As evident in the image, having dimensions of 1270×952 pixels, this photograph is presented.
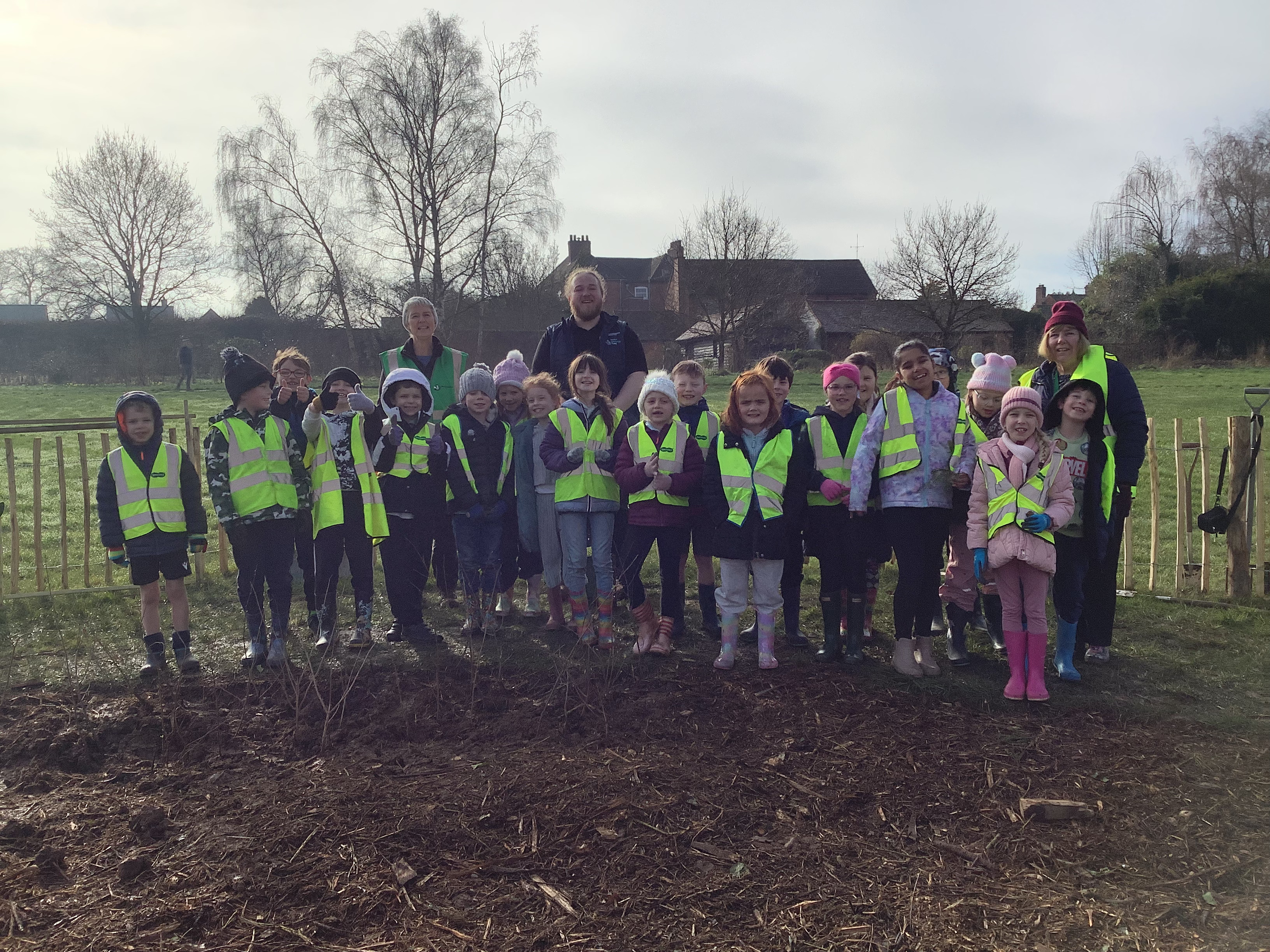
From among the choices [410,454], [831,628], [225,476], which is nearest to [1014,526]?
[831,628]

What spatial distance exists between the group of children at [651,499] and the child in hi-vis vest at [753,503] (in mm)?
14

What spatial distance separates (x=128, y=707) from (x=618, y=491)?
3040 millimetres

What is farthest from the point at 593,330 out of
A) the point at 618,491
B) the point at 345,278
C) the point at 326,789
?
the point at 345,278

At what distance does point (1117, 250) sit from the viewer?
41.7m

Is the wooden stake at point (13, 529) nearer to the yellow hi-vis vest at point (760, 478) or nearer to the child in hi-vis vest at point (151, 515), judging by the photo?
the child in hi-vis vest at point (151, 515)

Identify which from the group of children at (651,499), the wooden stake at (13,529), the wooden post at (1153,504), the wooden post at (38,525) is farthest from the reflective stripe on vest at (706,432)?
the wooden stake at (13,529)

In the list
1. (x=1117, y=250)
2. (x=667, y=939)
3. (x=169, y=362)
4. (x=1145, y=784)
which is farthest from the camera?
(x=1117, y=250)

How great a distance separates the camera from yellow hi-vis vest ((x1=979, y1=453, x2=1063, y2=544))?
15.6 feet

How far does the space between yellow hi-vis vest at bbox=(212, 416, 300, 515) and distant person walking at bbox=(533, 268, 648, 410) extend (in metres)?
Answer: 1.83

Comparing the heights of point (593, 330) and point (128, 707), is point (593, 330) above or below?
above

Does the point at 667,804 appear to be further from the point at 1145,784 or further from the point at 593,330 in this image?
A: the point at 593,330

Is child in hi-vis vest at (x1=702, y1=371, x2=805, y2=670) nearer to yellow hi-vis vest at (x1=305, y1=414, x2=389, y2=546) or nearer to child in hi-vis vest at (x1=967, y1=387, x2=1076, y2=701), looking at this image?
child in hi-vis vest at (x1=967, y1=387, x2=1076, y2=701)

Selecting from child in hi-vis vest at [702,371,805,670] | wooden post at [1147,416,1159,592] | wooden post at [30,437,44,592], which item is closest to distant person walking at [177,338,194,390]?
wooden post at [30,437,44,592]

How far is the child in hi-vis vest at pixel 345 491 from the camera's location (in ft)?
18.5
